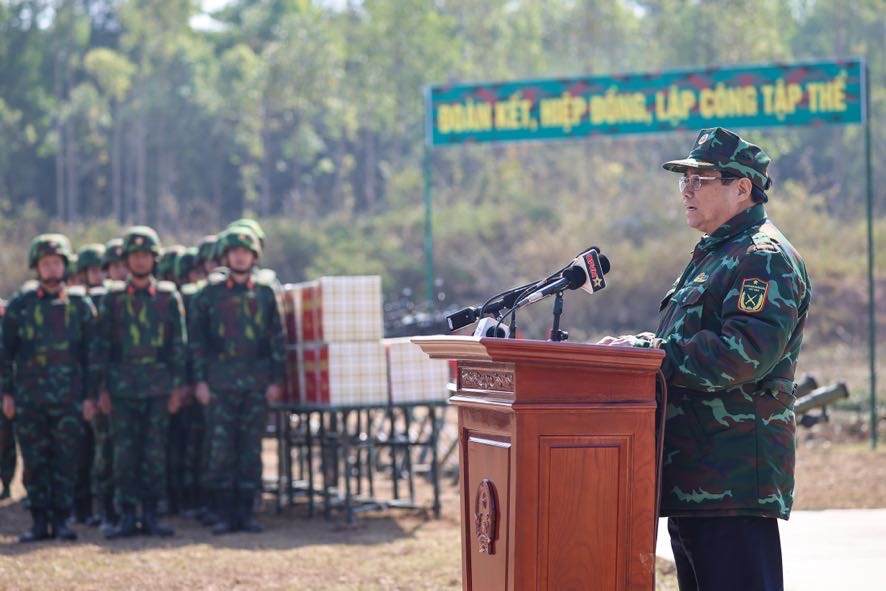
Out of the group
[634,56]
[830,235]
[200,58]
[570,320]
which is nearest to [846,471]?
[570,320]

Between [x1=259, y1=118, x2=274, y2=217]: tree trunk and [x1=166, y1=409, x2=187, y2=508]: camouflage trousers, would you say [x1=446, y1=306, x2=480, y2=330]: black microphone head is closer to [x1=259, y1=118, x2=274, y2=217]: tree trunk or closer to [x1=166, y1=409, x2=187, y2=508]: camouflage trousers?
[x1=166, y1=409, x2=187, y2=508]: camouflage trousers

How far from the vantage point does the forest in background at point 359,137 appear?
35.3m

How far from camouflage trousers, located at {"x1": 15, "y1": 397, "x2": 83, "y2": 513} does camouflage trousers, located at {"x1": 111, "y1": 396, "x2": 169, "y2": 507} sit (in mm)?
310

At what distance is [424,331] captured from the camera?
1315cm

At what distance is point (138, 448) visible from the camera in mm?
9570

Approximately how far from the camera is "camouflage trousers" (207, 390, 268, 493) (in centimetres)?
970

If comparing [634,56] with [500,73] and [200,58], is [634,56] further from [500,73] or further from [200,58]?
[200,58]

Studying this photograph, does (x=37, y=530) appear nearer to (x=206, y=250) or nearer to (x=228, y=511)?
(x=228, y=511)

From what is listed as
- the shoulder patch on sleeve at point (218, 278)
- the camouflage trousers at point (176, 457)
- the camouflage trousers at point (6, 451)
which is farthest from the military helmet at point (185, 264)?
the camouflage trousers at point (6, 451)

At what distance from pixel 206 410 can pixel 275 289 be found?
1081 millimetres

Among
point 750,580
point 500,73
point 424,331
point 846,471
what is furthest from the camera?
point 500,73

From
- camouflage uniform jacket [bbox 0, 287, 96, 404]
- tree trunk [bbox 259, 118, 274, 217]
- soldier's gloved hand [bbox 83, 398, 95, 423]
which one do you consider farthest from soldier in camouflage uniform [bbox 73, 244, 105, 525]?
tree trunk [bbox 259, 118, 274, 217]

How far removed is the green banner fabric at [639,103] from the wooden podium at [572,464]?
10.8 metres

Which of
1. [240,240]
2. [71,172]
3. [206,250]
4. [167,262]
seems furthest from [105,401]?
[71,172]
